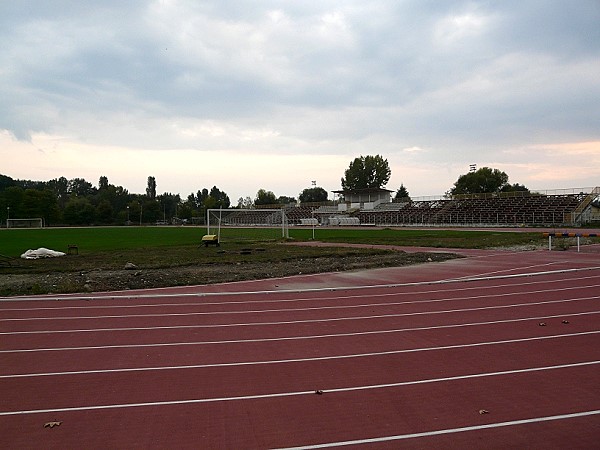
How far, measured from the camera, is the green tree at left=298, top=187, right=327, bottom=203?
452 feet

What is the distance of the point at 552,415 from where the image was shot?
473 centimetres

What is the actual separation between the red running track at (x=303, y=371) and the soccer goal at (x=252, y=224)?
3094cm

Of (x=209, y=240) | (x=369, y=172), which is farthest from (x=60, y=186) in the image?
(x=209, y=240)

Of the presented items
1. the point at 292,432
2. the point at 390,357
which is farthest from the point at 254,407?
the point at 390,357

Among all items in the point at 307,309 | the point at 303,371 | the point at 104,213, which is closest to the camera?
the point at 303,371

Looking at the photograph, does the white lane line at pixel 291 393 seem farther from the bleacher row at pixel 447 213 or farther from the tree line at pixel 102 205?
the tree line at pixel 102 205

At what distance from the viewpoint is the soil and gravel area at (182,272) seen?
13.5 metres

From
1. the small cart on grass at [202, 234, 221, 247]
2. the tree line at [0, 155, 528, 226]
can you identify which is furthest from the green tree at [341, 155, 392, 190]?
the small cart on grass at [202, 234, 221, 247]

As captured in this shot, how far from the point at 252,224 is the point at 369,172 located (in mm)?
72661

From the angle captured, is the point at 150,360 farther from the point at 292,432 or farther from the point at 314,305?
the point at 314,305

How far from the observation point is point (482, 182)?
101 meters

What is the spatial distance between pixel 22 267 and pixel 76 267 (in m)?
1.88

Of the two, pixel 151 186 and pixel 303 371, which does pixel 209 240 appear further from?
pixel 151 186

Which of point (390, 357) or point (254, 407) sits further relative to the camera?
point (390, 357)
